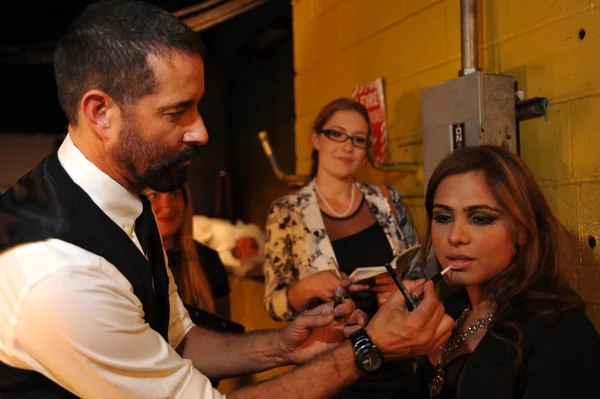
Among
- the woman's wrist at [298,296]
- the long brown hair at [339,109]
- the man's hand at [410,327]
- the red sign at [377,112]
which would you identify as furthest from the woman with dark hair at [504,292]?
the red sign at [377,112]

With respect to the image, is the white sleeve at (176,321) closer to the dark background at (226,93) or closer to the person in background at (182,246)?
the person in background at (182,246)

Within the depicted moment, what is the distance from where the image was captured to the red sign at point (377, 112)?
8.38ft

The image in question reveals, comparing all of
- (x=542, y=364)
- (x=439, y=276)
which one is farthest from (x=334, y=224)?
(x=542, y=364)

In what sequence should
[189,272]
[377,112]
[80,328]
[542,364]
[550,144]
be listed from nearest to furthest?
[80,328]
[542,364]
[550,144]
[189,272]
[377,112]

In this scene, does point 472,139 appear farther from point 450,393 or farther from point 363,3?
point 363,3

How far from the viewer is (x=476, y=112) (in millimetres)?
1648

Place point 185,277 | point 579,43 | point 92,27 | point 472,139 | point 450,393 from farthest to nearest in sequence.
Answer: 1. point 185,277
2. point 472,139
3. point 579,43
4. point 450,393
5. point 92,27

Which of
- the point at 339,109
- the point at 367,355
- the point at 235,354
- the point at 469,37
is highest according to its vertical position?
the point at 469,37

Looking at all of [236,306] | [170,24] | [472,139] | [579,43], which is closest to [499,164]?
[472,139]

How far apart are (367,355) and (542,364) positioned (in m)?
0.37

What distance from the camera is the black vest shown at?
1069 mm

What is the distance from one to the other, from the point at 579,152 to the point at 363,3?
4.80ft

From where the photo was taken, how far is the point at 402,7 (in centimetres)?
238

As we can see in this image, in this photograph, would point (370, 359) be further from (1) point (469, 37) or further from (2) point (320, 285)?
(1) point (469, 37)
